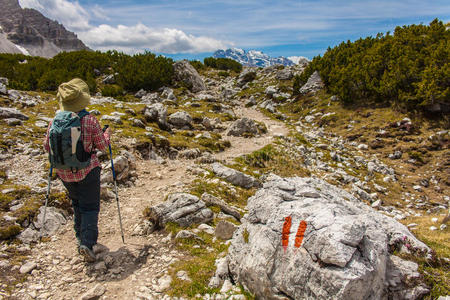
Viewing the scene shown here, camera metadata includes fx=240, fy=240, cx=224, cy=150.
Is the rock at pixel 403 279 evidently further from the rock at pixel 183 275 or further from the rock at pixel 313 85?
the rock at pixel 313 85

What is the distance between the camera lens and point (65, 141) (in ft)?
17.9

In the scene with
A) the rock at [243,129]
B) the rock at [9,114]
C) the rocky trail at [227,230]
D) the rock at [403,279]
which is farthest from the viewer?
the rock at [243,129]

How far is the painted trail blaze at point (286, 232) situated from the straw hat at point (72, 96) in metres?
5.53

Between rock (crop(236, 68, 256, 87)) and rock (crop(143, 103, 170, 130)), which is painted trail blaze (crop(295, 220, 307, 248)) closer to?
rock (crop(143, 103, 170, 130))

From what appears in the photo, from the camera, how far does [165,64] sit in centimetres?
4794

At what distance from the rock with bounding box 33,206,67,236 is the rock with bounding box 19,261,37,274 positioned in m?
1.39

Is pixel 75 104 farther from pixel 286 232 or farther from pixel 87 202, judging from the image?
pixel 286 232

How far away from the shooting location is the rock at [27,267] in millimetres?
5898

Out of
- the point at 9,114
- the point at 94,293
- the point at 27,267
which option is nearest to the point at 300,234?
the point at 94,293

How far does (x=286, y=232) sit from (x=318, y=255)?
30.6 inches

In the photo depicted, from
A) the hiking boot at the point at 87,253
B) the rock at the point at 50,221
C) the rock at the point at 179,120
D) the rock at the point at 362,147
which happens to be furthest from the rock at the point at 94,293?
the rock at the point at 362,147

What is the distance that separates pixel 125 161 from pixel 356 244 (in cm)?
1073

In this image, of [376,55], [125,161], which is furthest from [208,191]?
[376,55]

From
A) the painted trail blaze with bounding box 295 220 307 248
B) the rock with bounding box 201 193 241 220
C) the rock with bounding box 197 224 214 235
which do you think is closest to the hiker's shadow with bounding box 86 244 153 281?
the rock with bounding box 197 224 214 235
